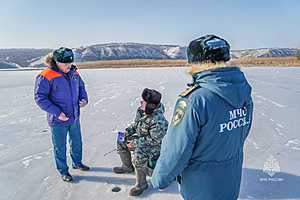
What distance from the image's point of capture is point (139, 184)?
262 cm

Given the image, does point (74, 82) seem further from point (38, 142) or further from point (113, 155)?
point (38, 142)

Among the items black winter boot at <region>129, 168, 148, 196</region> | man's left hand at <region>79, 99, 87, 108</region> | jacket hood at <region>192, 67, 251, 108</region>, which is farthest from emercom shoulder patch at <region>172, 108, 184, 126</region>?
man's left hand at <region>79, 99, 87, 108</region>

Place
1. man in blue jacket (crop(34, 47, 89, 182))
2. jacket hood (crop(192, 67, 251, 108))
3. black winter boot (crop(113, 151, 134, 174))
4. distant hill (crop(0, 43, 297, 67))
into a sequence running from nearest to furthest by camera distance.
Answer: jacket hood (crop(192, 67, 251, 108)) → man in blue jacket (crop(34, 47, 89, 182)) → black winter boot (crop(113, 151, 134, 174)) → distant hill (crop(0, 43, 297, 67))

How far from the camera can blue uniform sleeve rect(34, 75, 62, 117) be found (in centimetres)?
258

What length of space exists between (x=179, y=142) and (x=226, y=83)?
42 centimetres

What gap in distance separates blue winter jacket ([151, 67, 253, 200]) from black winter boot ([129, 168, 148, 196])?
1.22 m

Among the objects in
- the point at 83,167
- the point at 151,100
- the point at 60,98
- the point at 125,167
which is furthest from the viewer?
the point at 83,167

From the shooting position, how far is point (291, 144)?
385 centimetres

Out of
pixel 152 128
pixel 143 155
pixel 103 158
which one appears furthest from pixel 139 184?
pixel 103 158

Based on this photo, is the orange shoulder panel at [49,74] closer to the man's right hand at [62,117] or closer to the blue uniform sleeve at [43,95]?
the blue uniform sleeve at [43,95]

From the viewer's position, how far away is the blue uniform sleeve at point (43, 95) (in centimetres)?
258

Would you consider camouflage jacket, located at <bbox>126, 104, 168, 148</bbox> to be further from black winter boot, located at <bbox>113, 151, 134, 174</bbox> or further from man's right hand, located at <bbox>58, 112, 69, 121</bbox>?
man's right hand, located at <bbox>58, 112, 69, 121</bbox>

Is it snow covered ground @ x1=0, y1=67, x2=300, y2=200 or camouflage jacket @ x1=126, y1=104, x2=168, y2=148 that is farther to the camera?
snow covered ground @ x1=0, y1=67, x2=300, y2=200

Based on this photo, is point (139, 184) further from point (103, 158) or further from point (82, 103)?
point (82, 103)
